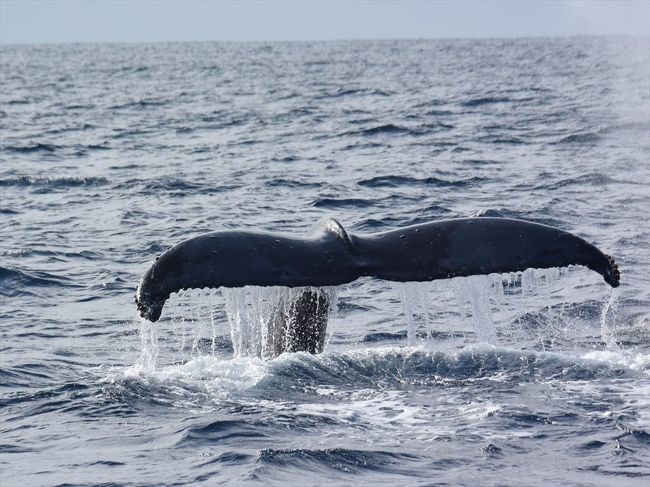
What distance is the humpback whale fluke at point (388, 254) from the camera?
5.54 m

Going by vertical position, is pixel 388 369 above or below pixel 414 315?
below

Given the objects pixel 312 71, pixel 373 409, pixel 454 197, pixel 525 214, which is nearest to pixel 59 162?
pixel 454 197

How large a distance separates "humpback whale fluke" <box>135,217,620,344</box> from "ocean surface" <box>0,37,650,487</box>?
139 mm

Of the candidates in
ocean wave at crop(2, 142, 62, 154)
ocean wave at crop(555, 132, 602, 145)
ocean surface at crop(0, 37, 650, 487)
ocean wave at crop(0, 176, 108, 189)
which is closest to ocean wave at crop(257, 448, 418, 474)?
ocean surface at crop(0, 37, 650, 487)

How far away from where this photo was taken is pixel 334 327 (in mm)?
9383

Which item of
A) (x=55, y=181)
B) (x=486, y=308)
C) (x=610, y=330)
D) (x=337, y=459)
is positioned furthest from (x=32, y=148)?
(x=337, y=459)

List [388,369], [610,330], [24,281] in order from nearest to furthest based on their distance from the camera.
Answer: [388,369] → [610,330] → [24,281]

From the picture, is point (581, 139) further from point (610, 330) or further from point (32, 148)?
point (610, 330)

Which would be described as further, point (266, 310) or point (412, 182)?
point (412, 182)

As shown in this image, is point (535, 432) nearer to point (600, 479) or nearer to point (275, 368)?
point (600, 479)

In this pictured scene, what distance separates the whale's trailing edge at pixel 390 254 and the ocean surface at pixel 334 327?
0.47 ft

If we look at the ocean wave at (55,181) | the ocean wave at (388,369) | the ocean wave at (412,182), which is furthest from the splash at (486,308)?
the ocean wave at (55,181)

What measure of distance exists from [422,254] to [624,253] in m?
6.39

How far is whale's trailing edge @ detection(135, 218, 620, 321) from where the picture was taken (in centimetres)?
555
